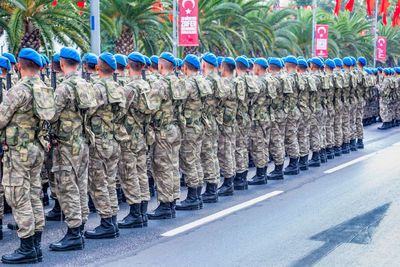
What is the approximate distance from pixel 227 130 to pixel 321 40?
16063 millimetres

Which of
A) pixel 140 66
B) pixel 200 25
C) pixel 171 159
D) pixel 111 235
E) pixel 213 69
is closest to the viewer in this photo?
pixel 111 235

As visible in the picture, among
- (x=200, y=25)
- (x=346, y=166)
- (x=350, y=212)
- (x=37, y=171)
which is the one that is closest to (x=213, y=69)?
(x=350, y=212)

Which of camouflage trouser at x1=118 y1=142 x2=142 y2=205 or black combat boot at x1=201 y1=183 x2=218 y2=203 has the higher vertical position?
camouflage trouser at x1=118 y1=142 x2=142 y2=205

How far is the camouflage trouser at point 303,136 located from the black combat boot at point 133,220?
5029mm

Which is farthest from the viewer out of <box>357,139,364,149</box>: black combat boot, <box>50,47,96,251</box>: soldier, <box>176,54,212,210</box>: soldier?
<box>357,139,364,149</box>: black combat boot

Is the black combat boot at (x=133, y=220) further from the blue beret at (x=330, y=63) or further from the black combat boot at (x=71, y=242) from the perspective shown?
the blue beret at (x=330, y=63)

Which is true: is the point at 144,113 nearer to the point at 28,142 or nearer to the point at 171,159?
the point at 171,159

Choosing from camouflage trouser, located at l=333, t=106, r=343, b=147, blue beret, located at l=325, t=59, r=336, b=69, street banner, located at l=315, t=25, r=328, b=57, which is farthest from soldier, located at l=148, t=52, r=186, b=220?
street banner, located at l=315, t=25, r=328, b=57

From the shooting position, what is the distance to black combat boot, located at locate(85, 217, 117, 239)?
693 cm

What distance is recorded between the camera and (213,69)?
8.97 meters

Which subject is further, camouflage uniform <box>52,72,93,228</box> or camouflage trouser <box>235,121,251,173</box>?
camouflage trouser <box>235,121,251,173</box>

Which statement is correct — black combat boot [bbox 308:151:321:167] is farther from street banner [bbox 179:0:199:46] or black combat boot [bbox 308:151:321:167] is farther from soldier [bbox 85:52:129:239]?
soldier [bbox 85:52:129:239]

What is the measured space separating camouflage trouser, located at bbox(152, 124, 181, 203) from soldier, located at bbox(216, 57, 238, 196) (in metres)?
1.43

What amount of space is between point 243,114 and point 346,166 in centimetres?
314
